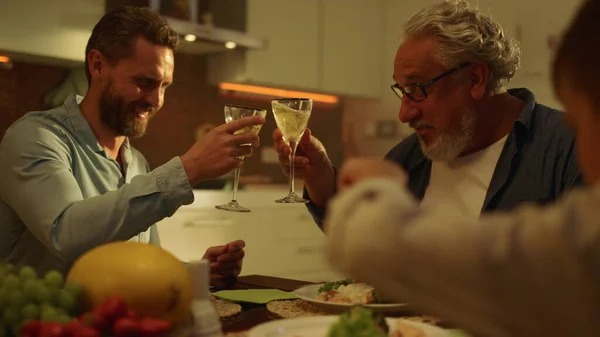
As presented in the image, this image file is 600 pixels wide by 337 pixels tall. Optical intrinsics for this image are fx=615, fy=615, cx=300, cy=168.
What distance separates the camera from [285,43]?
3846 millimetres

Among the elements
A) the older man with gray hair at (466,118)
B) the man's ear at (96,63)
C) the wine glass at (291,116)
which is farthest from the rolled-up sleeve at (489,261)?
the man's ear at (96,63)

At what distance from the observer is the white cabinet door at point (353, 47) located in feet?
13.5

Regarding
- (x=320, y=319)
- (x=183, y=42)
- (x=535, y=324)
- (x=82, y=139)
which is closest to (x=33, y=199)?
(x=82, y=139)

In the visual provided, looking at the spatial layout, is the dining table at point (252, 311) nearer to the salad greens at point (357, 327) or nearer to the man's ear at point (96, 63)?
the salad greens at point (357, 327)

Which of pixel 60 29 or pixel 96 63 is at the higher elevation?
pixel 60 29

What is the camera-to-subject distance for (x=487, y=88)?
1.77 metres

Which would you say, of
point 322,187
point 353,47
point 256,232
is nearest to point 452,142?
point 322,187

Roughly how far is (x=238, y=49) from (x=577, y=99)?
10.5ft

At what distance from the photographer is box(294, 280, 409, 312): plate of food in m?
1.09

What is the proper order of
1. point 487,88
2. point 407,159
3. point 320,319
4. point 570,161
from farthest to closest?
point 407,159
point 487,88
point 570,161
point 320,319

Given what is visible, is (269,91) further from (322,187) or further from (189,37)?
(322,187)

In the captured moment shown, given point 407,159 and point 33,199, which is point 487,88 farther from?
point 33,199

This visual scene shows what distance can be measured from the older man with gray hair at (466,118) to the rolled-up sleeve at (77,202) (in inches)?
17.2

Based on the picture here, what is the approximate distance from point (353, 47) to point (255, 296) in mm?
3273
